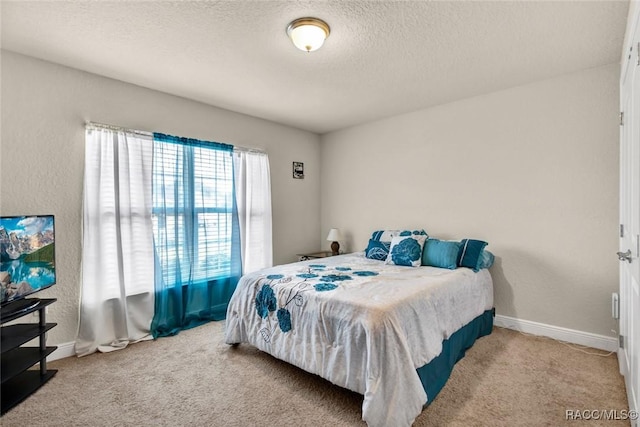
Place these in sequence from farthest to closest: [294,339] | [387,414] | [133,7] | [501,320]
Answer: [501,320] → [294,339] → [133,7] → [387,414]

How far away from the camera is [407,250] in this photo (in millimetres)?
3088

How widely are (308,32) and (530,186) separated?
8.23 feet

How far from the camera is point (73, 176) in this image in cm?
266

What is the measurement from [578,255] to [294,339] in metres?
2.61

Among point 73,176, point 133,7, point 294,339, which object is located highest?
point 133,7

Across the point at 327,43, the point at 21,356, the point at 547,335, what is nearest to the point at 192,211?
the point at 21,356

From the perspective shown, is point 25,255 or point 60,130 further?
point 60,130

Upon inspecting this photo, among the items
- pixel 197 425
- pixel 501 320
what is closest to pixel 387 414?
pixel 197 425

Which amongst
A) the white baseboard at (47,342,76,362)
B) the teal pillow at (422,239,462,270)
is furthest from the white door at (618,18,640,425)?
the white baseboard at (47,342,76,362)

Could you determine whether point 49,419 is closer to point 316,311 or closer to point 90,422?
point 90,422

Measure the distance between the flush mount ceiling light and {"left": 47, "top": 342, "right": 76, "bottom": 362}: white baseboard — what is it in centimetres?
306

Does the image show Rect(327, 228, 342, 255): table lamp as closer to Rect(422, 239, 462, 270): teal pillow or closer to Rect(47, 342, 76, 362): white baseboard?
Rect(422, 239, 462, 270): teal pillow

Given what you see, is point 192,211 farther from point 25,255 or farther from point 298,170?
point 298,170

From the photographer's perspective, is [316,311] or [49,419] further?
[316,311]
